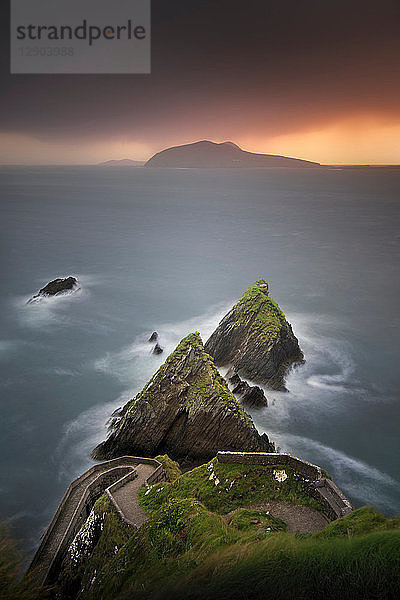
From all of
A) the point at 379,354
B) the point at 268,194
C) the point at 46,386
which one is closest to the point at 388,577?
the point at 46,386

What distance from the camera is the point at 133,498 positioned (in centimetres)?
1903

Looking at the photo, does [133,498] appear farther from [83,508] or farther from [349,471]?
[349,471]

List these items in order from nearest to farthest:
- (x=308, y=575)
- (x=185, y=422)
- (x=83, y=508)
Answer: (x=308, y=575), (x=83, y=508), (x=185, y=422)

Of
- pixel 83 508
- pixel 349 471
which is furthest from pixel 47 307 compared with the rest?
pixel 349 471

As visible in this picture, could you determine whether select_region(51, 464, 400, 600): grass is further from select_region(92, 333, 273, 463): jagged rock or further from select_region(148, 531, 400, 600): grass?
select_region(92, 333, 273, 463): jagged rock

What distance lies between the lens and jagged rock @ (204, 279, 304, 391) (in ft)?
111

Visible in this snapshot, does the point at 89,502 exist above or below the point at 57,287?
below

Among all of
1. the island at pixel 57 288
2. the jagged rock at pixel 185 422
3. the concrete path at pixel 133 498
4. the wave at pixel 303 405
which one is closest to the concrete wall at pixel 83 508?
the concrete path at pixel 133 498

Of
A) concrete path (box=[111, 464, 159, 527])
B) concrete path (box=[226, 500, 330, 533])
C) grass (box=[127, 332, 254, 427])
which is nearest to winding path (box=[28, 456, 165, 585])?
concrete path (box=[111, 464, 159, 527])

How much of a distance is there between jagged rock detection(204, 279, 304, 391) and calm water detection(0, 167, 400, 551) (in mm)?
1743

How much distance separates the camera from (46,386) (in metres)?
36.7

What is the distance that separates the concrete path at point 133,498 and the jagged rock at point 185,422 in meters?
3.48

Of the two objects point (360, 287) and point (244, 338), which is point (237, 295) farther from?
point (244, 338)

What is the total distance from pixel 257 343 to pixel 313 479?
52.3 ft
